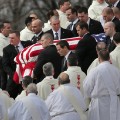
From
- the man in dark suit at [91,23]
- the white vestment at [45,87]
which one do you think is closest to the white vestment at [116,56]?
the white vestment at [45,87]

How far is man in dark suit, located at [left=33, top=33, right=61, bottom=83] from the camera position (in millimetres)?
31094

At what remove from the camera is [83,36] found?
31.5 metres

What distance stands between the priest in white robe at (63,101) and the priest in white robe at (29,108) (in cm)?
71

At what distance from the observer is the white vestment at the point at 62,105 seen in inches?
1131

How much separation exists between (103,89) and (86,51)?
2136 mm

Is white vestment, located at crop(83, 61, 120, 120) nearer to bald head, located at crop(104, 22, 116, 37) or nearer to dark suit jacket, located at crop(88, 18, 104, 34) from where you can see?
bald head, located at crop(104, 22, 116, 37)

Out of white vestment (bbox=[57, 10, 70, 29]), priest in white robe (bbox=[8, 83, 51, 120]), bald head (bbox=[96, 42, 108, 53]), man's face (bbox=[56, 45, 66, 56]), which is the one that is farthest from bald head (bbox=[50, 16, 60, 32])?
priest in white robe (bbox=[8, 83, 51, 120])

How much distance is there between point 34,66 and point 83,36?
4.31 feet

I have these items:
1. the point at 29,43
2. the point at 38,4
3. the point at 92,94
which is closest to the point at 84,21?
the point at 29,43

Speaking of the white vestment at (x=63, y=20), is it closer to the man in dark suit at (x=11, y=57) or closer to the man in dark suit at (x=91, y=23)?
the man in dark suit at (x=91, y=23)

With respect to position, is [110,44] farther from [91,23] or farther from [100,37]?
[91,23]

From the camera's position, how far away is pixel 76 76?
30.0m

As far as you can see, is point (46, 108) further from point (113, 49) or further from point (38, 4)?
point (38, 4)

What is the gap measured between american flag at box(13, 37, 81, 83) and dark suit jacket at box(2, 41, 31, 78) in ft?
1.01
